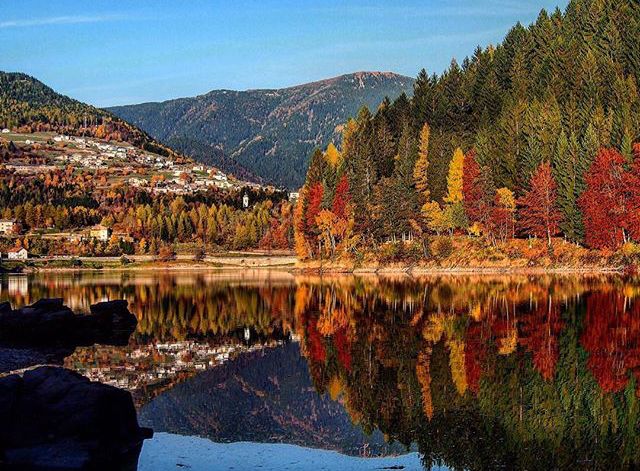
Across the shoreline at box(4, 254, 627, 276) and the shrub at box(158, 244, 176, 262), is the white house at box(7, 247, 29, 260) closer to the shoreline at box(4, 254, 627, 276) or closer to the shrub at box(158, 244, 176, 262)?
the shoreline at box(4, 254, 627, 276)

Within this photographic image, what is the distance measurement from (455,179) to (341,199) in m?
18.7

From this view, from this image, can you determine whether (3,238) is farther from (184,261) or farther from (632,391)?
(632,391)

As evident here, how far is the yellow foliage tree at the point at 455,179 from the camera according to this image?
11291 centimetres

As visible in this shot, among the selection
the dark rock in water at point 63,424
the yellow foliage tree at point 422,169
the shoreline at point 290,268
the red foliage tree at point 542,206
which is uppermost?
the yellow foliage tree at point 422,169

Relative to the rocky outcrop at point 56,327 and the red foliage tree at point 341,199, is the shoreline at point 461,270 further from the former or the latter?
the rocky outcrop at point 56,327

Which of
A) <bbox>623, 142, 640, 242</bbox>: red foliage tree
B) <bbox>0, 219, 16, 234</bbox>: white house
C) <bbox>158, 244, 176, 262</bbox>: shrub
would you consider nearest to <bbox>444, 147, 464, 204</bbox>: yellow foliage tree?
<bbox>623, 142, 640, 242</bbox>: red foliage tree

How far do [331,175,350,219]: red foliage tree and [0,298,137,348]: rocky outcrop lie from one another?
2861 inches

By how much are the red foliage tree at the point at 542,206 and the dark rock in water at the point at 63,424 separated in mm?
86817

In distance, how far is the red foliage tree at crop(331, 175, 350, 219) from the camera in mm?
120688

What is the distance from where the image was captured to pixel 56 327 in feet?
146

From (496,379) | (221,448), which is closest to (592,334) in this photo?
(496,379)

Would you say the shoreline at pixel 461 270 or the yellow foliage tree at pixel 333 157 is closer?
the shoreline at pixel 461 270

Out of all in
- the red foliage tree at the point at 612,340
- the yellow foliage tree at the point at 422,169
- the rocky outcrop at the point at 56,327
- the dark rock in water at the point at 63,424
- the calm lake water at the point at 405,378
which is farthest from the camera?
the yellow foliage tree at the point at 422,169

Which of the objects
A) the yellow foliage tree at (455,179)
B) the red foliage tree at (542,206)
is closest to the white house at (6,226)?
the yellow foliage tree at (455,179)
